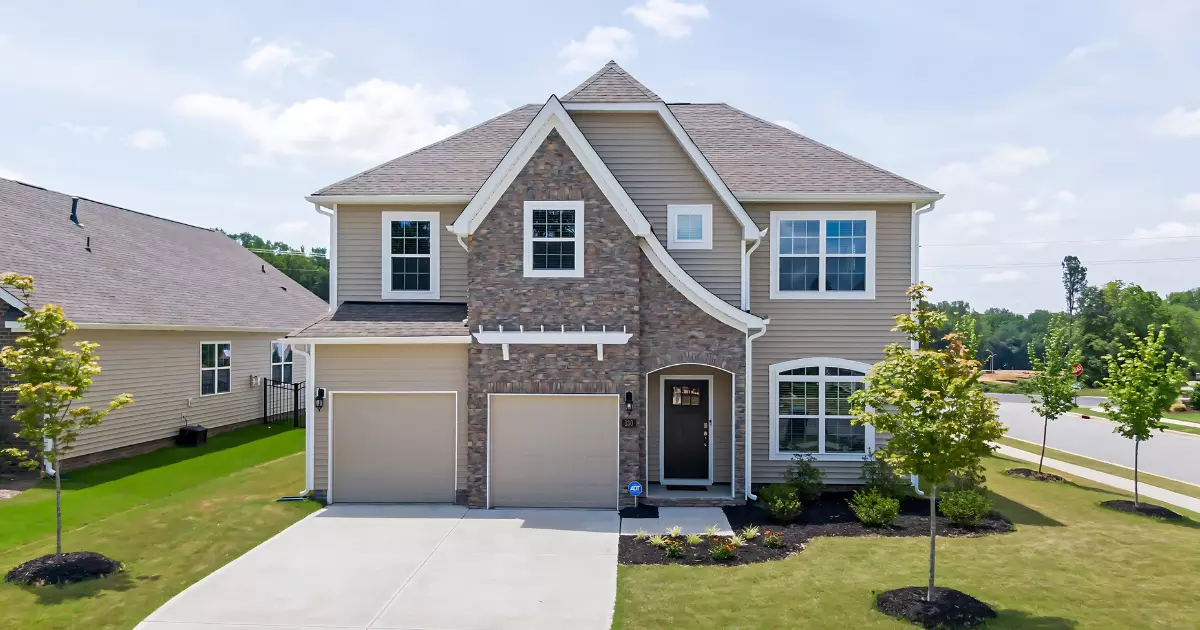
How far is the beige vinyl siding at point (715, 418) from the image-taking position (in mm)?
14422

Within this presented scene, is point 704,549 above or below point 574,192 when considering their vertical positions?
below

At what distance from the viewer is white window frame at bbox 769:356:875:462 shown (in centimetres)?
1423

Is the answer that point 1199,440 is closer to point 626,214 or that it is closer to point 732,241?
point 732,241

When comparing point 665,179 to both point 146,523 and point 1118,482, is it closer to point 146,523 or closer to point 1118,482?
point 146,523

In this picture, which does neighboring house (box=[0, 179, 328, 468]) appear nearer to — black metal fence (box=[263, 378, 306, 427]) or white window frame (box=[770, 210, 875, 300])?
black metal fence (box=[263, 378, 306, 427])

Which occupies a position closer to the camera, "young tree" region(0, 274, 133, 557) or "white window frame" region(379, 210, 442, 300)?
"young tree" region(0, 274, 133, 557)

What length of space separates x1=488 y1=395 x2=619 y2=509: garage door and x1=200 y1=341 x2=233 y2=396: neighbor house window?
471 inches

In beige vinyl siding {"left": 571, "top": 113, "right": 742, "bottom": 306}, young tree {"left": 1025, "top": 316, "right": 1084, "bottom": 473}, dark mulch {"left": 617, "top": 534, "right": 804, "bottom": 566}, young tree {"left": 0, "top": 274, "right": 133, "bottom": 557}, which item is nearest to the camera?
young tree {"left": 0, "top": 274, "right": 133, "bottom": 557}

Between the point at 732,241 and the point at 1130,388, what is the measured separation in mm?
8601

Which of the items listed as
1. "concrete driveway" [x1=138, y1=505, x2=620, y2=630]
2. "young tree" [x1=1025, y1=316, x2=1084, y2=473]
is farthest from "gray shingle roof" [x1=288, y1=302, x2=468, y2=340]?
"young tree" [x1=1025, y1=316, x2=1084, y2=473]

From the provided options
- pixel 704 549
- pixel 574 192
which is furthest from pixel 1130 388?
pixel 574 192

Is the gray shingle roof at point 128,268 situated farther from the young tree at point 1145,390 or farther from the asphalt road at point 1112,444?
the asphalt road at point 1112,444

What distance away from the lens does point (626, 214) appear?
1251 centimetres

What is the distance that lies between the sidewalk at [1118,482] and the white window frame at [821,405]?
266 cm
